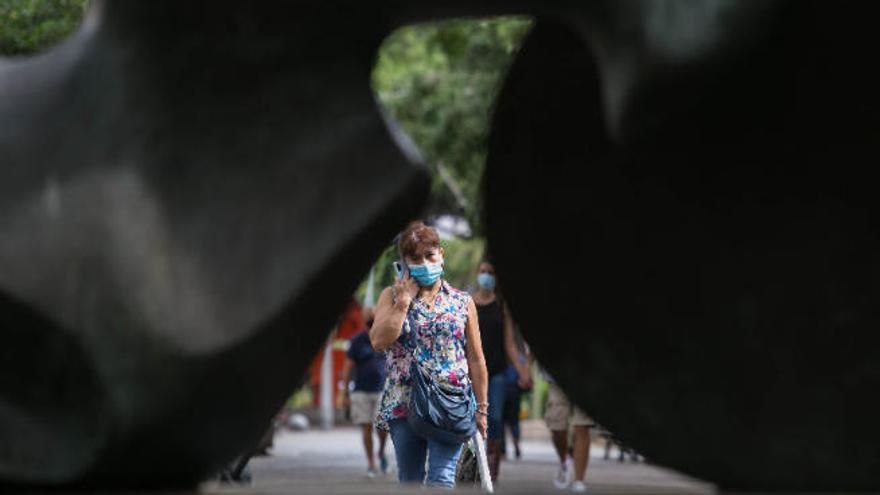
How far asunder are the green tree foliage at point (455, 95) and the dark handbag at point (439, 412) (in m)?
14.0

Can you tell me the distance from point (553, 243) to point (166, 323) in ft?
4.32

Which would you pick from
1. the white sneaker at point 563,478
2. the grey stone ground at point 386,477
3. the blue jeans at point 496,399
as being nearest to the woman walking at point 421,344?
the grey stone ground at point 386,477

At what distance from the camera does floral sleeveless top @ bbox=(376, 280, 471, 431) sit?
768 cm

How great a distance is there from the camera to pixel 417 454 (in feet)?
25.6

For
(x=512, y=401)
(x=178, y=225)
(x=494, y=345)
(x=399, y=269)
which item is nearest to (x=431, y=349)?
(x=399, y=269)

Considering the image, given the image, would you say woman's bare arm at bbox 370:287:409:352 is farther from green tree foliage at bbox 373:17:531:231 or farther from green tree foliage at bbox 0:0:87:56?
green tree foliage at bbox 373:17:531:231

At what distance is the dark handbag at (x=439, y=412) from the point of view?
754 centimetres

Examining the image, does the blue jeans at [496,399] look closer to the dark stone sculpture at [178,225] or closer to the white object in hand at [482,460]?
the white object in hand at [482,460]

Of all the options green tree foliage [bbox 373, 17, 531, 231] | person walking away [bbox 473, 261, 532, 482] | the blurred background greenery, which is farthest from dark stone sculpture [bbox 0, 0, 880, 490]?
green tree foliage [bbox 373, 17, 531, 231]

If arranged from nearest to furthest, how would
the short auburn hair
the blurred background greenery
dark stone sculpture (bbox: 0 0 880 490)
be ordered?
dark stone sculpture (bbox: 0 0 880 490)
the short auburn hair
the blurred background greenery

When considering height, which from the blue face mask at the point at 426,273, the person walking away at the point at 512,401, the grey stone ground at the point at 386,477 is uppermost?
the blue face mask at the point at 426,273

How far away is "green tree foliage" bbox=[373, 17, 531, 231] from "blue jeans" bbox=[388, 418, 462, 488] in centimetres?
1386

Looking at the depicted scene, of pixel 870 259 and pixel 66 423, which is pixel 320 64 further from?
pixel 870 259

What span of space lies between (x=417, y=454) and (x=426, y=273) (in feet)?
2.77
